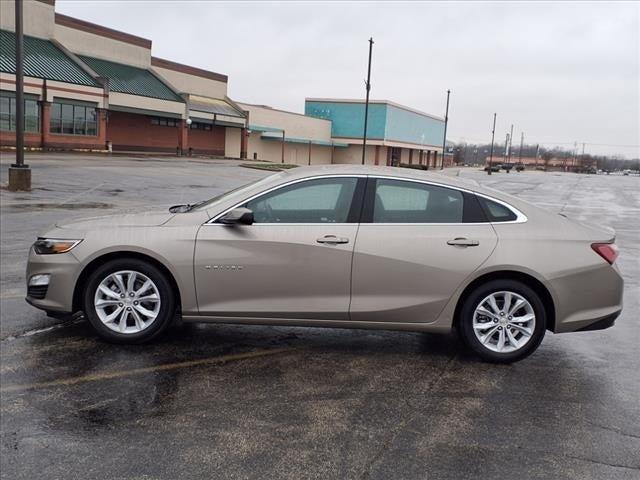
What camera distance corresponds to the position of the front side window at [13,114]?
37.9 metres

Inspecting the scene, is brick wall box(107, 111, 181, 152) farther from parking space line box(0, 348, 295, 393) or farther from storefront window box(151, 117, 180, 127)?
parking space line box(0, 348, 295, 393)

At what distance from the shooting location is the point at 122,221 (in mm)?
5375

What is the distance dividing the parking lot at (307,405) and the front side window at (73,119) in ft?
126

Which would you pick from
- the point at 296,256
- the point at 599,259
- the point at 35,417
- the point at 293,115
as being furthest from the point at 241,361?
the point at 293,115

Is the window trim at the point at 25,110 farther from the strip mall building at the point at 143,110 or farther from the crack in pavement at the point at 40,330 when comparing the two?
the crack in pavement at the point at 40,330

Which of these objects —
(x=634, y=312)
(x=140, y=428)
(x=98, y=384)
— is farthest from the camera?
(x=634, y=312)

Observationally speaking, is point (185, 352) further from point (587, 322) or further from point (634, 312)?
point (634, 312)

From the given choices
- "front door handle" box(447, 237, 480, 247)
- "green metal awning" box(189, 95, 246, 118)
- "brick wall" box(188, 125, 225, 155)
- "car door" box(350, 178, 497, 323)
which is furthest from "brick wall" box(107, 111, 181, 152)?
"front door handle" box(447, 237, 480, 247)

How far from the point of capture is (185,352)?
523 cm

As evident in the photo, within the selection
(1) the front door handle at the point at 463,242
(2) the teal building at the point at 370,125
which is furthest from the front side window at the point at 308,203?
(2) the teal building at the point at 370,125

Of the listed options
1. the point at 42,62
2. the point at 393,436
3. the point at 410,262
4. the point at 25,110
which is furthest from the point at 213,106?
the point at 393,436

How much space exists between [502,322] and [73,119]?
1674 inches

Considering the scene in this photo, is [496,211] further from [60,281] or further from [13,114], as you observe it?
[13,114]

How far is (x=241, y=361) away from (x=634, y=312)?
15.6ft
